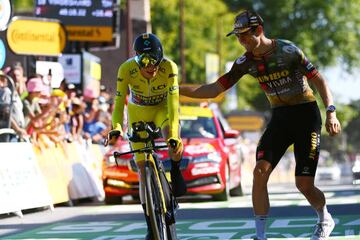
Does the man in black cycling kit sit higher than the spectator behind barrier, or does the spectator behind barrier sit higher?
the spectator behind barrier

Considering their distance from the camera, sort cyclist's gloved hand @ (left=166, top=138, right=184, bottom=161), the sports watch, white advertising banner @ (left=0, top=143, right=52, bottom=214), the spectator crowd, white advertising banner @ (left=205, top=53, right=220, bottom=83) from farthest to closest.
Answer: white advertising banner @ (left=205, top=53, right=220, bottom=83), the spectator crowd, white advertising banner @ (left=0, top=143, right=52, bottom=214), the sports watch, cyclist's gloved hand @ (left=166, top=138, right=184, bottom=161)

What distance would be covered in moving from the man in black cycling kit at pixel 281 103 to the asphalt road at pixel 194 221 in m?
1.62

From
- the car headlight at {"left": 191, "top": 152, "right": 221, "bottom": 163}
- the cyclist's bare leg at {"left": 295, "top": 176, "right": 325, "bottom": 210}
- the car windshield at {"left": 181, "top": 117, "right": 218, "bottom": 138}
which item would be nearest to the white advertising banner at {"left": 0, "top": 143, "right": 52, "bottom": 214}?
the car headlight at {"left": 191, "top": 152, "right": 221, "bottom": 163}

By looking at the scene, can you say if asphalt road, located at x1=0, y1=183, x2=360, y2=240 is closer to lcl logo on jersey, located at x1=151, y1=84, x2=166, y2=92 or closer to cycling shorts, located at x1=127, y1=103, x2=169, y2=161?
cycling shorts, located at x1=127, y1=103, x2=169, y2=161

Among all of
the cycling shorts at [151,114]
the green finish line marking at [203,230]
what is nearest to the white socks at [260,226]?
the cycling shorts at [151,114]

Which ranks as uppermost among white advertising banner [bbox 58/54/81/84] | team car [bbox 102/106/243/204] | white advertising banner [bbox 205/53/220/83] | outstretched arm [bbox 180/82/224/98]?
white advertising banner [bbox 205/53/220/83]

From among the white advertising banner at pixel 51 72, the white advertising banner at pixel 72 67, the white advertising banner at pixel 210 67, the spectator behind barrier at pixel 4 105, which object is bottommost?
the spectator behind barrier at pixel 4 105

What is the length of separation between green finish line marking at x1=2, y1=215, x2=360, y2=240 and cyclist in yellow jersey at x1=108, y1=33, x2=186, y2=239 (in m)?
1.87

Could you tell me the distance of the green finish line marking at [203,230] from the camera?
11.9 metres

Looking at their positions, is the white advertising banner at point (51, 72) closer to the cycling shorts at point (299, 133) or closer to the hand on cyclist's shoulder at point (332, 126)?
the cycling shorts at point (299, 133)

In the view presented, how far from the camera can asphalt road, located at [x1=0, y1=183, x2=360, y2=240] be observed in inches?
485

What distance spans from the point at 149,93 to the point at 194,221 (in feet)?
14.2

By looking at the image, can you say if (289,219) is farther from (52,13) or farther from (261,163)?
(52,13)

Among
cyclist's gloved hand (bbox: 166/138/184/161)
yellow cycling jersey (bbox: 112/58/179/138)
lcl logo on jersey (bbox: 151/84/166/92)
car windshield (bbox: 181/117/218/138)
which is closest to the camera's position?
cyclist's gloved hand (bbox: 166/138/184/161)
